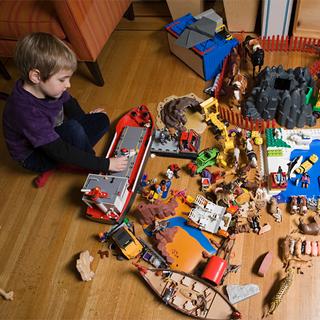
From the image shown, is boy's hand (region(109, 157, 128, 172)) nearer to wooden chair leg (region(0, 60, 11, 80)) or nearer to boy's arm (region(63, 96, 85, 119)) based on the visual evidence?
boy's arm (region(63, 96, 85, 119))

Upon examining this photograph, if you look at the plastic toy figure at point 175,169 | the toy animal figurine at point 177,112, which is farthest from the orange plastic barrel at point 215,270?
the toy animal figurine at point 177,112

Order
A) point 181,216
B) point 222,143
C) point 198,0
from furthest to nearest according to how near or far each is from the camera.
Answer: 1. point 198,0
2. point 222,143
3. point 181,216

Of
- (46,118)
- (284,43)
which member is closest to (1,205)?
(46,118)

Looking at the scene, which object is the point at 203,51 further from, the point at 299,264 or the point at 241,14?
the point at 299,264

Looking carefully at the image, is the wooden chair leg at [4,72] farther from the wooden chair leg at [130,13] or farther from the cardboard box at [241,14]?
the cardboard box at [241,14]

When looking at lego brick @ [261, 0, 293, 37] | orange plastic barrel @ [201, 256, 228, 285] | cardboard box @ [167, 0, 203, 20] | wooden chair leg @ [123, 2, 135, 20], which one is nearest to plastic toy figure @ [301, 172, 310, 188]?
orange plastic barrel @ [201, 256, 228, 285]

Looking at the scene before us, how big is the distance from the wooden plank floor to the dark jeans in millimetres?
90

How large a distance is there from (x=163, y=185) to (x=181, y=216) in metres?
0.15

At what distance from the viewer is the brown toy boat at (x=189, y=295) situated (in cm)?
114

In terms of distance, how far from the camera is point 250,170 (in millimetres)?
1438

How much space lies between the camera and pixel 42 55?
1130 mm

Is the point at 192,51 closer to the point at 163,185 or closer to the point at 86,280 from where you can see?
the point at 163,185

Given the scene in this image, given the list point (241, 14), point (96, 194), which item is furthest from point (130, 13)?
point (96, 194)

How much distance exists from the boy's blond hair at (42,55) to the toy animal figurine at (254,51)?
2.76ft
